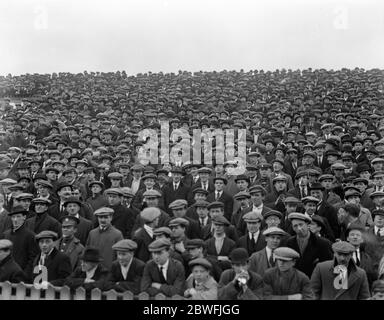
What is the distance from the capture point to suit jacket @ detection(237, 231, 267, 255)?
6934 millimetres

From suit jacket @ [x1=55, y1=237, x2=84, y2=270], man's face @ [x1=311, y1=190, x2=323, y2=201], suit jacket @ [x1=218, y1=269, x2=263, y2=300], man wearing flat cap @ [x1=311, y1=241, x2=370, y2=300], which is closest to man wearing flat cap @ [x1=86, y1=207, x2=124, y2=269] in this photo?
suit jacket @ [x1=55, y1=237, x2=84, y2=270]

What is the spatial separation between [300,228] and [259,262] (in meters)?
0.79

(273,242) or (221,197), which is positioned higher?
(221,197)

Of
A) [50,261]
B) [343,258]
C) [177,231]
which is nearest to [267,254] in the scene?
[343,258]

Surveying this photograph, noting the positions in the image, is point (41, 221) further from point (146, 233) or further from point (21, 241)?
point (146, 233)

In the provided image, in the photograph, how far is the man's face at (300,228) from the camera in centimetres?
671

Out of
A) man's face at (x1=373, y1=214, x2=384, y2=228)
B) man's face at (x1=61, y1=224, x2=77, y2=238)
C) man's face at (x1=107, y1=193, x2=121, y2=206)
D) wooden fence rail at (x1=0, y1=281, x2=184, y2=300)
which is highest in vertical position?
man's face at (x1=107, y1=193, x2=121, y2=206)

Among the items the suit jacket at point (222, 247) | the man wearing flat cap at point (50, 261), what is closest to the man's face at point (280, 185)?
the suit jacket at point (222, 247)

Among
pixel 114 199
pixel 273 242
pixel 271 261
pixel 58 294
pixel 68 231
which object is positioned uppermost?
pixel 114 199

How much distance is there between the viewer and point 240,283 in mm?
5500

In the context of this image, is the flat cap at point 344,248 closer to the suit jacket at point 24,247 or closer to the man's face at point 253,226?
the man's face at point 253,226

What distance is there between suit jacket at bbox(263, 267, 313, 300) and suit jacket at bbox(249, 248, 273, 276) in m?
0.49

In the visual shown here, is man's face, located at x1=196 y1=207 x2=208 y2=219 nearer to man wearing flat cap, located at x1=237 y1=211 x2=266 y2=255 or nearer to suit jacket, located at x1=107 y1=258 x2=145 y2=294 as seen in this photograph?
man wearing flat cap, located at x1=237 y1=211 x2=266 y2=255
